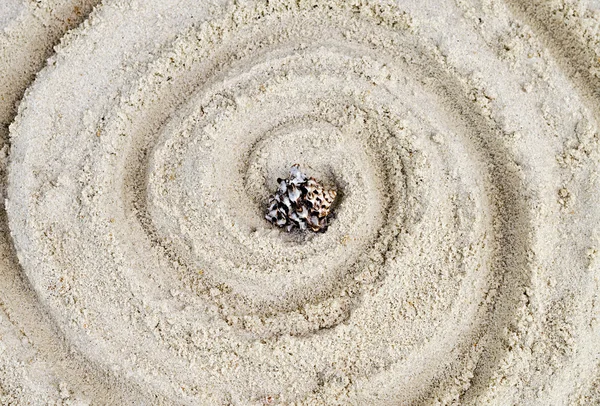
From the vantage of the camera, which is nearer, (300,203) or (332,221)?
(300,203)

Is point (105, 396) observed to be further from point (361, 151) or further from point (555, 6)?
point (555, 6)

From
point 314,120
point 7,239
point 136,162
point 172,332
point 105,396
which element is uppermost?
point 314,120

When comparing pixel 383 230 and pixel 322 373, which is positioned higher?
pixel 383 230

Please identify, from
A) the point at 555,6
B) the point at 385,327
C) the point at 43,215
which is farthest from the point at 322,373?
the point at 555,6
